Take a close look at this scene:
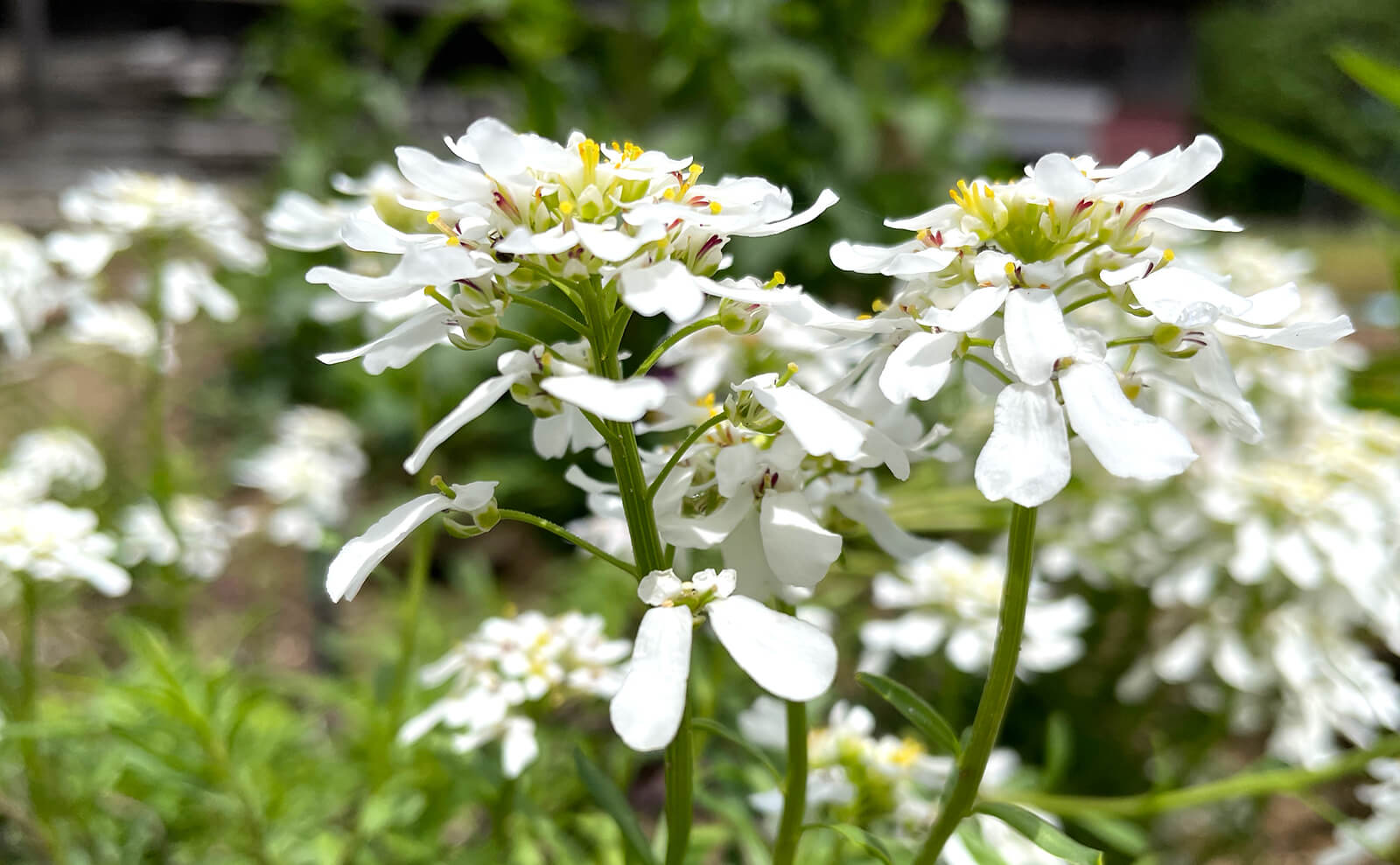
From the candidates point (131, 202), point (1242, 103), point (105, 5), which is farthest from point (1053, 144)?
point (1242, 103)

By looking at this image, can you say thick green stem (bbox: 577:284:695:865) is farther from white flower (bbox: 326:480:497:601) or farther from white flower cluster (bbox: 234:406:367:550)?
white flower cluster (bbox: 234:406:367:550)

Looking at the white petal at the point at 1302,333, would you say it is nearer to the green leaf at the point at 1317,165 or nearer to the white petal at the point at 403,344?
the white petal at the point at 403,344

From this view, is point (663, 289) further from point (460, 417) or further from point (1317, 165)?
point (1317, 165)

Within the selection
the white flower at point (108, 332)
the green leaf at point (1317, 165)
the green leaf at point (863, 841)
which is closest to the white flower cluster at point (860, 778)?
the green leaf at point (863, 841)

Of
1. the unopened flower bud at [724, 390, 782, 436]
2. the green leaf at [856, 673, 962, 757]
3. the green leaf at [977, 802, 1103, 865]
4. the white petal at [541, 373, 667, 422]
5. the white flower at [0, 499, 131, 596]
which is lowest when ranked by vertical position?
the white flower at [0, 499, 131, 596]

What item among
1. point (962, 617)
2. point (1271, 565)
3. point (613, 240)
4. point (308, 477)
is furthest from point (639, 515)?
point (308, 477)

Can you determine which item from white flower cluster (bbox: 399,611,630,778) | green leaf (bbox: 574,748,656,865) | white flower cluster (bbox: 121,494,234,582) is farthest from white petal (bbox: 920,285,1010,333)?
white flower cluster (bbox: 121,494,234,582)
